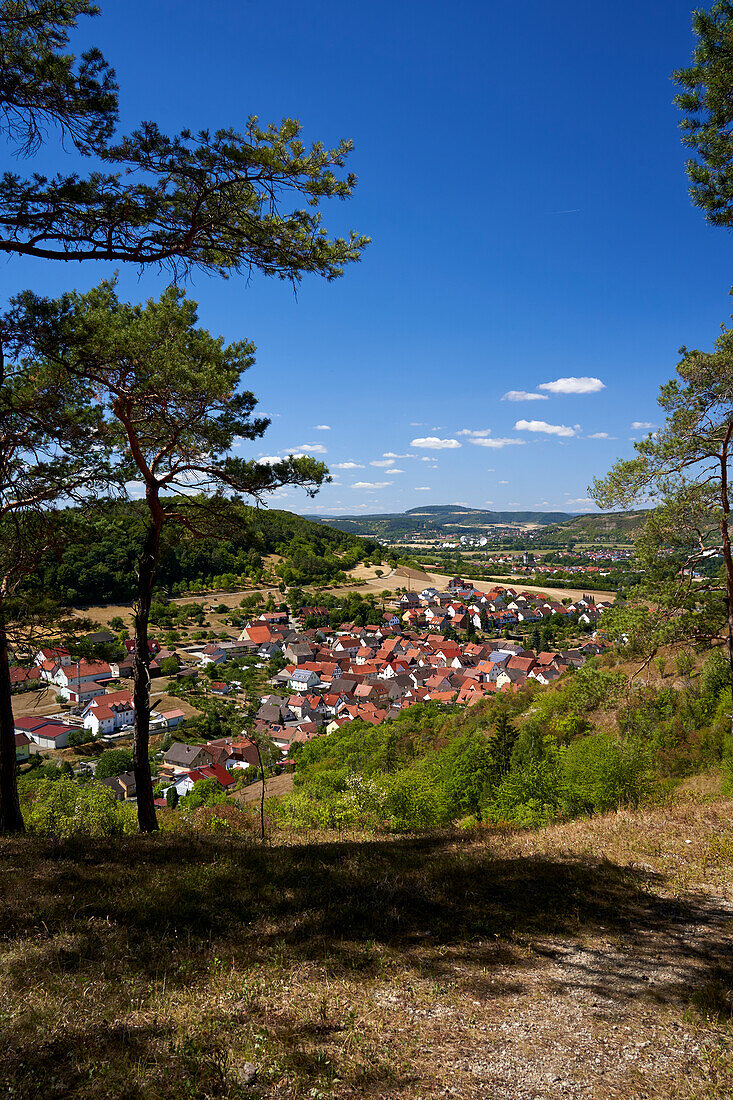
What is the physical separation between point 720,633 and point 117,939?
10.5 meters

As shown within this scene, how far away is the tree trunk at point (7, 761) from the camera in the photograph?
26.8 ft

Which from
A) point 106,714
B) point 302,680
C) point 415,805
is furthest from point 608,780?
point 302,680

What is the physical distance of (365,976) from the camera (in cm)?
406

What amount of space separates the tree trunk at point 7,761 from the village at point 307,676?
16.7 m

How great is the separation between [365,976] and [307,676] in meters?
65.3

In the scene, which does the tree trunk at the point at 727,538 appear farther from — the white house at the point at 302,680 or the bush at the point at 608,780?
the white house at the point at 302,680

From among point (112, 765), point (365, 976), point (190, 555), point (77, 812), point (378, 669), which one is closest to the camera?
point (365, 976)

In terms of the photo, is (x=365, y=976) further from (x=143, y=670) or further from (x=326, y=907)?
(x=143, y=670)

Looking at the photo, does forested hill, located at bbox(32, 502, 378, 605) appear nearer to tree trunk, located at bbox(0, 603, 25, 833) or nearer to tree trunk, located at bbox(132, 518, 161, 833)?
tree trunk, located at bbox(132, 518, 161, 833)

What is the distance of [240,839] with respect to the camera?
8.90 metres

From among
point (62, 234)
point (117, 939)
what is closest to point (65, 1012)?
point (117, 939)

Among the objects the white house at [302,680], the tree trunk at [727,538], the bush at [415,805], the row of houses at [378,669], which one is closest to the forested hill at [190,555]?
the tree trunk at [727,538]

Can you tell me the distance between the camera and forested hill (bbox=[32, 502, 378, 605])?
881 centimetres

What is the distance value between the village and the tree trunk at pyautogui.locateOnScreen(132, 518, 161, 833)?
56.2 feet
